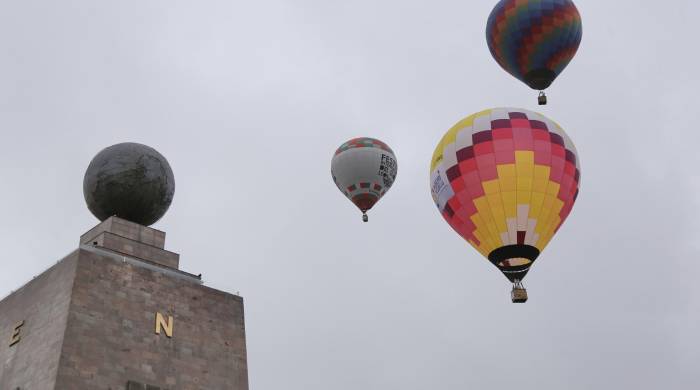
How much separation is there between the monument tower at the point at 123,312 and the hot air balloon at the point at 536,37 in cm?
1501

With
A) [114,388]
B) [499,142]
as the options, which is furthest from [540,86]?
[114,388]

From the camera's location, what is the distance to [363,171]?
145 ft

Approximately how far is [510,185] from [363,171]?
1378 cm

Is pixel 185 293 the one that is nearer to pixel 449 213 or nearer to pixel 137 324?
pixel 137 324

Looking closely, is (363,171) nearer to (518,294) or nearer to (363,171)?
(363,171)

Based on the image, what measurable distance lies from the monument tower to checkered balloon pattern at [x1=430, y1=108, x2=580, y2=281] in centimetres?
1070

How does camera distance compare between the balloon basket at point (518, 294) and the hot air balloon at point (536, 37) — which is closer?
the balloon basket at point (518, 294)

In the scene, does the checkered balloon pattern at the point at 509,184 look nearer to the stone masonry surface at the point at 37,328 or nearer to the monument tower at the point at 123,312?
the monument tower at the point at 123,312

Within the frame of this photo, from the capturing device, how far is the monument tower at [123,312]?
102 feet

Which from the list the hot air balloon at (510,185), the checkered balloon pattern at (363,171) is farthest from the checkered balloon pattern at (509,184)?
the checkered balloon pattern at (363,171)

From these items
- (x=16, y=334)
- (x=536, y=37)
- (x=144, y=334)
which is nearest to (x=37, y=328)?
(x=16, y=334)

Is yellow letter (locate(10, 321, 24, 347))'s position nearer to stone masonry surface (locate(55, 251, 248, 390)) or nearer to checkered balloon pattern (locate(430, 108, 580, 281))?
stone masonry surface (locate(55, 251, 248, 390))

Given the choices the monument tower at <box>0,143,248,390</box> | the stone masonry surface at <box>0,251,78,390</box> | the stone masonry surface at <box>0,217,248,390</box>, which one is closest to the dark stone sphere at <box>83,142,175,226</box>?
the monument tower at <box>0,143,248,390</box>

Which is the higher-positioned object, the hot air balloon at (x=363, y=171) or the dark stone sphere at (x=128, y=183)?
the hot air balloon at (x=363, y=171)
